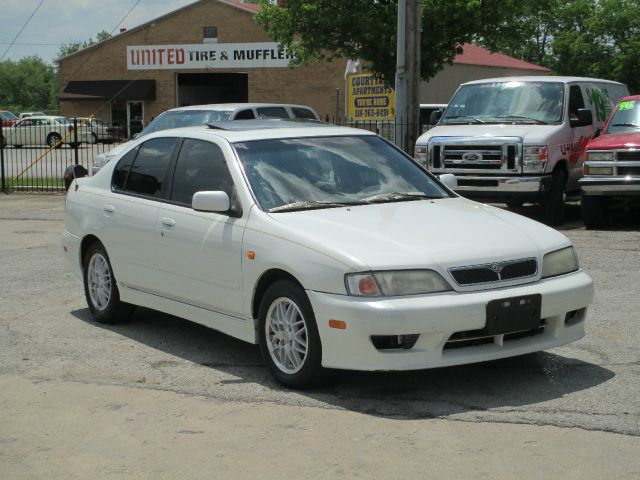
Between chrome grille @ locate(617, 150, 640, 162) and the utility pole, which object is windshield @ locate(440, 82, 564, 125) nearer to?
chrome grille @ locate(617, 150, 640, 162)

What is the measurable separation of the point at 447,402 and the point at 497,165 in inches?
352

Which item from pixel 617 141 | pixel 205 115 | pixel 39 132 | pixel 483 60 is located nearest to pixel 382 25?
pixel 205 115

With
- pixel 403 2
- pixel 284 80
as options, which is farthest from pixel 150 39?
pixel 403 2

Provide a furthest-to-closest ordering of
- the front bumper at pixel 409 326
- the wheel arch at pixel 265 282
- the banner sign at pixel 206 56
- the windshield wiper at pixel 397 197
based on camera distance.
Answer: the banner sign at pixel 206 56 → the windshield wiper at pixel 397 197 → the wheel arch at pixel 265 282 → the front bumper at pixel 409 326

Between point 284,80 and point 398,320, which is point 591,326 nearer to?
point 398,320

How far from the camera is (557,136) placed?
14430 mm

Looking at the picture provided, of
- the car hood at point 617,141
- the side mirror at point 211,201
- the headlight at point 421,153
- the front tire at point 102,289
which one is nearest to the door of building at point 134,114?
the headlight at point 421,153

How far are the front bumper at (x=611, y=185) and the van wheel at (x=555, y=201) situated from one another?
75cm

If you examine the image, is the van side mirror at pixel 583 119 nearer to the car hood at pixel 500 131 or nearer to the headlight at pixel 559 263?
the car hood at pixel 500 131

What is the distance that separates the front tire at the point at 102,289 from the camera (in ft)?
26.0

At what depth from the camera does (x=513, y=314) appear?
5.71 metres

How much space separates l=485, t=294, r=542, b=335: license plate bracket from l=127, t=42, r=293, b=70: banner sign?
46006 mm

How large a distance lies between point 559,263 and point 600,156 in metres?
8.01

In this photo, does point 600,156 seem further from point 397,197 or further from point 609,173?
point 397,197
